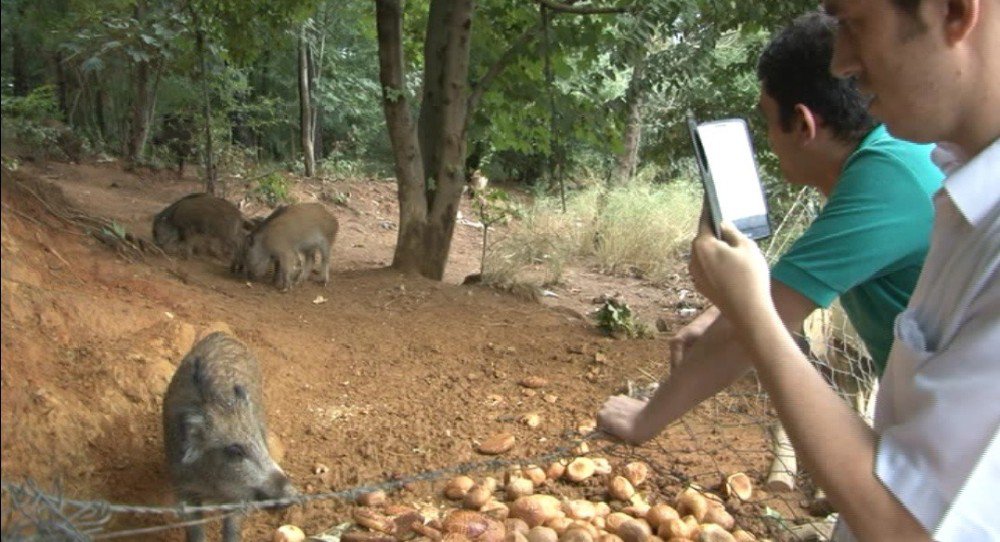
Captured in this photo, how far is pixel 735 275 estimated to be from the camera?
1473 millimetres

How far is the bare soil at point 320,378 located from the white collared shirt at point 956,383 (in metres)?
1.70

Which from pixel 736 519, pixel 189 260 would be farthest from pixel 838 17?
pixel 189 260

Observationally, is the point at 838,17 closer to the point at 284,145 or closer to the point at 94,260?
the point at 94,260

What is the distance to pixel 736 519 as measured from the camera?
11.1 ft

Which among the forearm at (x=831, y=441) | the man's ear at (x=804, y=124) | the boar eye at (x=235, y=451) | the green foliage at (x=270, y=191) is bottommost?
the boar eye at (x=235, y=451)

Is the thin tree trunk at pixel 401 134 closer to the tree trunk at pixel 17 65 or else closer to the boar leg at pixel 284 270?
the boar leg at pixel 284 270

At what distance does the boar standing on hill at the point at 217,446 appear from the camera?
10.8 ft

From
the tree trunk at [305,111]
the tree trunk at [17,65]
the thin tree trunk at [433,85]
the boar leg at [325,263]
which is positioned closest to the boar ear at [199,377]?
the tree trunk at [17,65]

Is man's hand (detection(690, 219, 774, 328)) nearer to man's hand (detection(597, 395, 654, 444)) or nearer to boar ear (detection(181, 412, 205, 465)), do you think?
man's hand (detection(597, 395, 654, 444))

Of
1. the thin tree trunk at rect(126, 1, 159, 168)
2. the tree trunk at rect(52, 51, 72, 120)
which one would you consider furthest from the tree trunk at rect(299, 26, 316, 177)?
the tree trunk at rect(52, 51, 72, 120)

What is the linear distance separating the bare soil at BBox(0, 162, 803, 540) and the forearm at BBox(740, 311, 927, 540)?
153 centimetres

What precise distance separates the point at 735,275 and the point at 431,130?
5.95 m

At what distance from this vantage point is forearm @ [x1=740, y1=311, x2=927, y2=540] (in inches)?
49.7

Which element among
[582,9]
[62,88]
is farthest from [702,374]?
[62,88]
